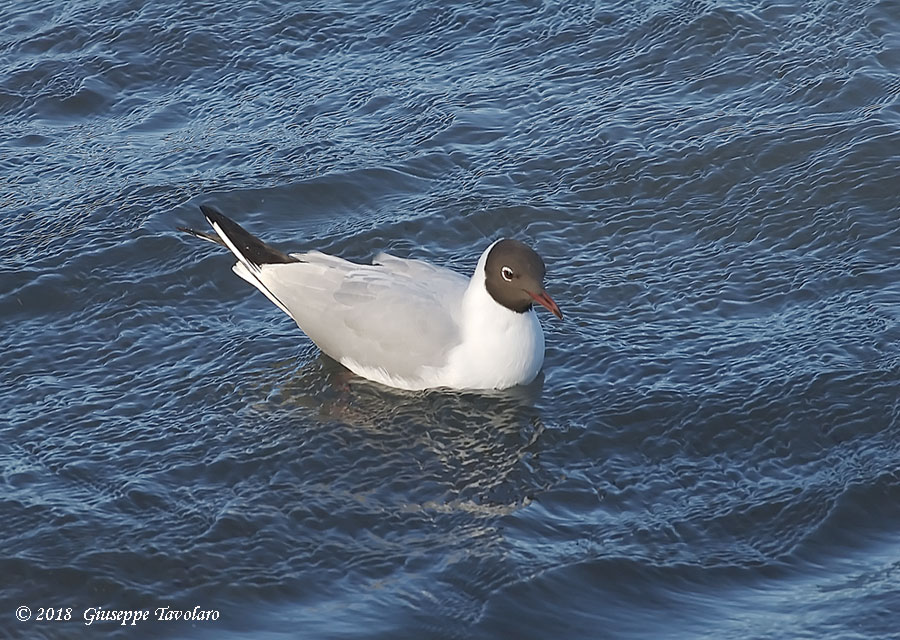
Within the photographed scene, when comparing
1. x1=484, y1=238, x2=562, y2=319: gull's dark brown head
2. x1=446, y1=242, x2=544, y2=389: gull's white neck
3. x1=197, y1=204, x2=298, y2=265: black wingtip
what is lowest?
x1=446, y1=242, x2=544, y2=389: gull's white neck

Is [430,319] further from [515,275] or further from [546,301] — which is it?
[546,301]

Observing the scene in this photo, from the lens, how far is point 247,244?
26.6 ft

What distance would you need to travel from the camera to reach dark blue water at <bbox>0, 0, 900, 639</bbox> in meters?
5.99

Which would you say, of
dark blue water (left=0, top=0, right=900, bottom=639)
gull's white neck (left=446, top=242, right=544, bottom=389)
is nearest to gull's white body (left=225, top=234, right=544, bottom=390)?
gull's white neck (left=446, top=242, right=544, bottom=389)

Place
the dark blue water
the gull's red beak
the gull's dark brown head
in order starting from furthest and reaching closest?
the gull's dark brown head, the gull's red beak, the dark blue water

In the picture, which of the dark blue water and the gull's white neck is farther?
the gull's white neck

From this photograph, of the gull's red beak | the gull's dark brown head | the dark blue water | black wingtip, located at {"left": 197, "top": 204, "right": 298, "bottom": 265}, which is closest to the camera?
the dark blue water

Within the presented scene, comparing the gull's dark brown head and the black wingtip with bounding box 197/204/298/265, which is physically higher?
the black wingtip with bounding box 197/204/298/265

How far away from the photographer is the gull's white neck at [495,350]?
24.5ft

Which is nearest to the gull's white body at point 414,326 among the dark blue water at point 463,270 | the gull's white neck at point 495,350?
the gull's white neck at point 495,350

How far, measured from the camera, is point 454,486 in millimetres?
6703

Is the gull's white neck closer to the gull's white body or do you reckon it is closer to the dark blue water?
the gull's white body

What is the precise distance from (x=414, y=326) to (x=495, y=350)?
1.51ft

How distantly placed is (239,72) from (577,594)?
6.28 m
